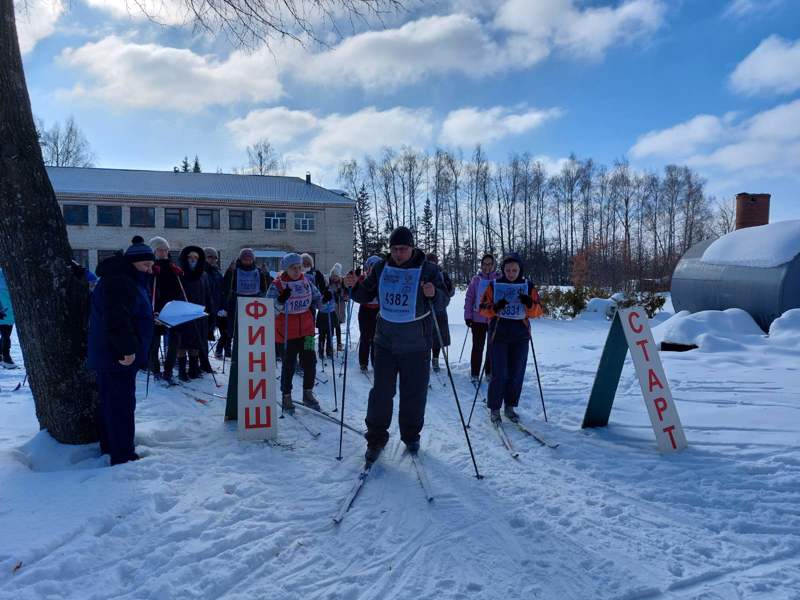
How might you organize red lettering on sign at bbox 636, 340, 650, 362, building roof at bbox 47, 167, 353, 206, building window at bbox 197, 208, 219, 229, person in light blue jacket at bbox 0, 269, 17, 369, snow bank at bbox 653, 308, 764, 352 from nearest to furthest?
1. red lettering on sign at bbox 636, 340, 650, 362
2. person in light blue jacket at bbox 0, 269, 17, 369
3. snow bank at bbox 653, 308, 764, 352
4. building roof at bbox 47, 167, 353, 206
5. building window at bbox 197, 208, 219, 229

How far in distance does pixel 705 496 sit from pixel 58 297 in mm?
5201

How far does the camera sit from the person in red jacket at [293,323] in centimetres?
616

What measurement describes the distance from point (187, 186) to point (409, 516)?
36987 millimetres

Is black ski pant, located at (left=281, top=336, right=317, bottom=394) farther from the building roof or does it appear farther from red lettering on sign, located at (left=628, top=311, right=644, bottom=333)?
the building roof

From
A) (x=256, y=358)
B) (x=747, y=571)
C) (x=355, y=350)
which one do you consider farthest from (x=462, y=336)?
(x=747, y=571)

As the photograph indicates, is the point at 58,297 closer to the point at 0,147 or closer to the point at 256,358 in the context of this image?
the point at 0,147

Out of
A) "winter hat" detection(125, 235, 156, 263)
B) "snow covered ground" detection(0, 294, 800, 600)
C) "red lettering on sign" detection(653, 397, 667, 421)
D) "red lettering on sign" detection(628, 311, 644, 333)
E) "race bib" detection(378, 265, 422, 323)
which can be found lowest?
"snow covered ground" detection(0, 294, 800, 600)

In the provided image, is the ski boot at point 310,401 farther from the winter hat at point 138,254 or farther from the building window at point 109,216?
the building window at point 109,216

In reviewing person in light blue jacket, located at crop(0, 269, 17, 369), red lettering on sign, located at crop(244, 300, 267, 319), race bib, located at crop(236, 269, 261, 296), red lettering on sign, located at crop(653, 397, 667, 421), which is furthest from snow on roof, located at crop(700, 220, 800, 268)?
person in light blue jacket, located at crop(0, 269, 17, 369)

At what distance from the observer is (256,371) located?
207 inches

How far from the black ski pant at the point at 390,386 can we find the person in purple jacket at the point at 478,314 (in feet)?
11.7

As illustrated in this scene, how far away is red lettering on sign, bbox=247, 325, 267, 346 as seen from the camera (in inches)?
210

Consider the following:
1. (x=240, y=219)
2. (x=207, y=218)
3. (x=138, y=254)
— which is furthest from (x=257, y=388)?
(x=207, y=218)

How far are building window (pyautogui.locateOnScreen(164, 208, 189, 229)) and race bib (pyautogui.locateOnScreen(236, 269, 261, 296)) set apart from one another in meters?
28.6
